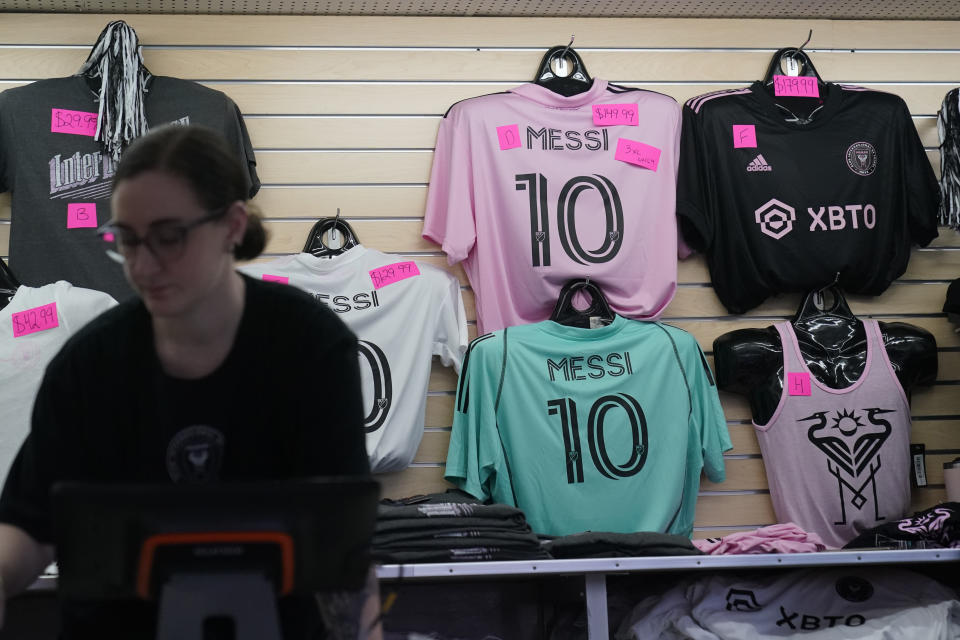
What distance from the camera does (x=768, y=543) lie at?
9.32 ft

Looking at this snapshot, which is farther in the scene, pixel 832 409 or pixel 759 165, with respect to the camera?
pixel 759 165

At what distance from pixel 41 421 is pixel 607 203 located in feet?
7.89

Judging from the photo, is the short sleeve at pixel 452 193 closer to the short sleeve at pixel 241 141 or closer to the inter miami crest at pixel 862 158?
the short sleeve at pixel 241 141

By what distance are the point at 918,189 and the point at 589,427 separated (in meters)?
1.55

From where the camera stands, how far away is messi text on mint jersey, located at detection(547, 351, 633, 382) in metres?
3.33

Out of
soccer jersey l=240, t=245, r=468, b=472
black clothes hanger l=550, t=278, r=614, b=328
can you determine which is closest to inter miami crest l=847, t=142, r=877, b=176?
black clothes hanger l=550, t=278, r=614, b=328

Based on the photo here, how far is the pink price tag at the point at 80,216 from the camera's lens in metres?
3.30

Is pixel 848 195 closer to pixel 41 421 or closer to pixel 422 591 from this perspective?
pixel 422 591

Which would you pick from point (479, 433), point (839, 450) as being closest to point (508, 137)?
point (479, 433)

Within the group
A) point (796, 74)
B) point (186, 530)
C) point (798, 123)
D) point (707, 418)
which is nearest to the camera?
point (186, 530)

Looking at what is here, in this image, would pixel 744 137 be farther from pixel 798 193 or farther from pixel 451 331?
pixel 451 331

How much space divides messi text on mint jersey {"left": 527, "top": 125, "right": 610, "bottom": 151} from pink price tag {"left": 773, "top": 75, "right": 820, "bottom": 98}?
70 cm

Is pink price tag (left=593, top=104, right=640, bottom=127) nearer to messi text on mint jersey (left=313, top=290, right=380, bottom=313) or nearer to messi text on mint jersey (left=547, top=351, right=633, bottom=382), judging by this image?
messi text on mint jersey (left=547, top=351, right=633, bottom=382)

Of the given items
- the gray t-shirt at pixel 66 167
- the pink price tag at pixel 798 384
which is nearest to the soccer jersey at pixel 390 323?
the gray t-shirt at pixel 66 167
